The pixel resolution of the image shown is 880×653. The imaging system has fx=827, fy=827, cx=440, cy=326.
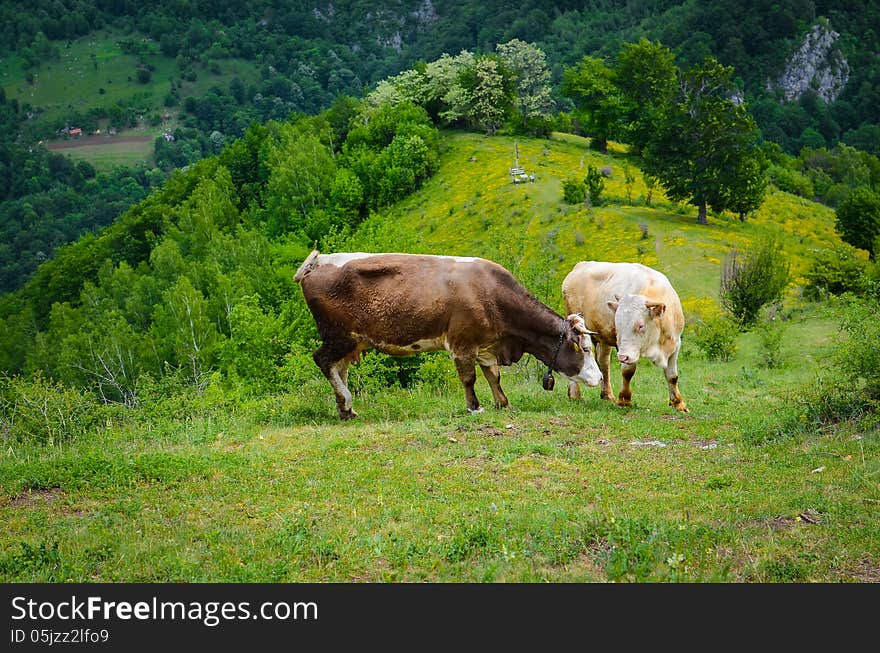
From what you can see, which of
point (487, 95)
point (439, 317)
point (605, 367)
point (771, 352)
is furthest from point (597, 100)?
point (439, 317)

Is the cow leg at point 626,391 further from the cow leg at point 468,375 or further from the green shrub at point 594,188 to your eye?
the green shrub at point 594,188

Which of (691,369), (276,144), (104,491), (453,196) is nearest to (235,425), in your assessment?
(104,491)

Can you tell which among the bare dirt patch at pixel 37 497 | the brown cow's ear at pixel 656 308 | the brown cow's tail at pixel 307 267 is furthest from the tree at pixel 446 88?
the bare dirt patch at pixel 37 497

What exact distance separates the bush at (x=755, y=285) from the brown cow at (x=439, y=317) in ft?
79.6

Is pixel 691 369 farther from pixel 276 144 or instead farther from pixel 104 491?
pixel 276 144

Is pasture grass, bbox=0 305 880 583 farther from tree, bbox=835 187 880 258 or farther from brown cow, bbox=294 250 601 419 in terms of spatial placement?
tree, bbox=835 187 880 258

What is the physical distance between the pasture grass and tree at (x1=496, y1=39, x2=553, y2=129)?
84297mm

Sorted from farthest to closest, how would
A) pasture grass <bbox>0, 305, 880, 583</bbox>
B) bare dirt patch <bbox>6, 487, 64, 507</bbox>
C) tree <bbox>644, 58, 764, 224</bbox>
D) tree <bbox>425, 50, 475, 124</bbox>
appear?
tree <bbox>425, 50, 475, 124</bbox> < tree <bbox>644, 58, 764, 224</bbox> < bare dirt patch <bbox>6, 487, 64, 507</bbox> < pasture grass <bbox>0, 305, 880, 583</bbox>

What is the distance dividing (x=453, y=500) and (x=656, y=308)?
304 inches

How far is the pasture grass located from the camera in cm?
818

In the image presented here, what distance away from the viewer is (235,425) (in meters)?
16.1

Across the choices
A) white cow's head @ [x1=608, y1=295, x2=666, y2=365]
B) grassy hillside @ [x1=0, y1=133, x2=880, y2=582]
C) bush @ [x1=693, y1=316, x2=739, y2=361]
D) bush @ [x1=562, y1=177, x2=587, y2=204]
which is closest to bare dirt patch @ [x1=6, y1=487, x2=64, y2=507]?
grassy hillside @ [x1=0, y1=133, x2=880, y2=582]

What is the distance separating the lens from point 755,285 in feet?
126

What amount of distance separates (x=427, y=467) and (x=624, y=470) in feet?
9.16
